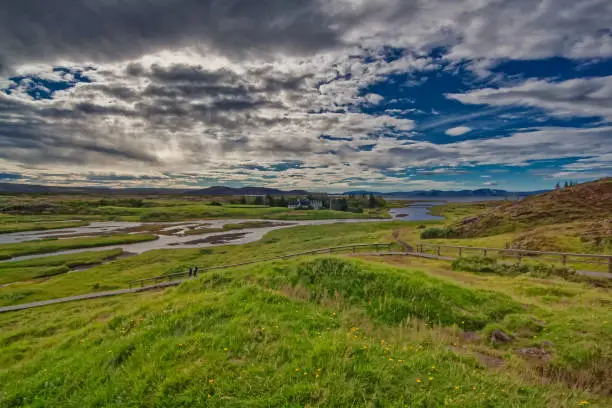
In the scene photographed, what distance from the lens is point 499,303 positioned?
10.9 metres

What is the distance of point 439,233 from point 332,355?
4792 centimetres

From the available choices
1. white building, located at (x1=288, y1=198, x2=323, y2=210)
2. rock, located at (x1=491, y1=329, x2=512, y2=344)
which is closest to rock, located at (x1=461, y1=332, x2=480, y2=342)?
rock, located at (x1=491, y1=329, x2=512, y2=344)

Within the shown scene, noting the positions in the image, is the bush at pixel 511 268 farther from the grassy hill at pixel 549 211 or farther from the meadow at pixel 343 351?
the grassy hill at pixel 549 211

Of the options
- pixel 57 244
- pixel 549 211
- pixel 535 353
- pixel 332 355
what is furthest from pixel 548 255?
pixel 57 244

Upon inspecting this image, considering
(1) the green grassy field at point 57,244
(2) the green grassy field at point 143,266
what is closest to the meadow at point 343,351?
(2) the green grassy field at point 143,266

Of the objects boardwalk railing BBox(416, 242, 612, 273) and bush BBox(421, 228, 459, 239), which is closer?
boardwalk railing BBox(416, 242, 612, 273)

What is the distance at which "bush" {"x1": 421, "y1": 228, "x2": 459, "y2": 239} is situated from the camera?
47928mm

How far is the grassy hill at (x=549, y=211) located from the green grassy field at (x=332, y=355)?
3782cm

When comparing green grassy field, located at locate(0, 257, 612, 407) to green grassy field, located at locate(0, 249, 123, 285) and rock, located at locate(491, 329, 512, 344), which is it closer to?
rock, located at locate(491, 329, 512, 344)

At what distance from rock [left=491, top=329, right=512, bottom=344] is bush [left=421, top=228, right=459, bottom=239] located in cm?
4146

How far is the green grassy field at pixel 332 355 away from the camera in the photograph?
16.2 feet

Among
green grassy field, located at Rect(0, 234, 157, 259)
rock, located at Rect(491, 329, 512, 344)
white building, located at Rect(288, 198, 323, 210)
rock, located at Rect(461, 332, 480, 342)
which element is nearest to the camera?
rock, located at Rect(491, 329, 512, 344)

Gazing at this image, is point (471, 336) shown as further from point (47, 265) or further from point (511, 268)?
point (47, 265)

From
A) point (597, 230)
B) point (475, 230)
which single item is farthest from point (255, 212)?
point (597, 230)
